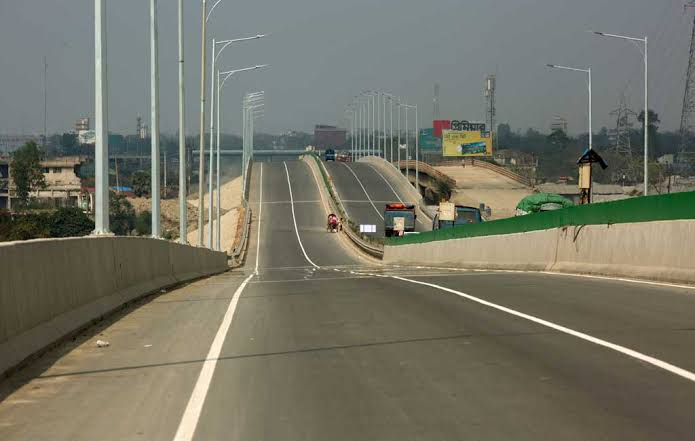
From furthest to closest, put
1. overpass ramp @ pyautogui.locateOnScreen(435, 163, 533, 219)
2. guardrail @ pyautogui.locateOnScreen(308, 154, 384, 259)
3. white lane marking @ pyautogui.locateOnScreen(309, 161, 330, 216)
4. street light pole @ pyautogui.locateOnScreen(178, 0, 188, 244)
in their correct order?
overpass ramp @ pyautogui.locateOnScreen(435, 163, 533, 219) < white lane marking @ pyautogui.locateOnScreen(309, 161, 330, 216) < guardrail @ pyautogui.locateOnScreen(308, 154, 384, 259) < street light pole @ pyautogui.locateOnScreen(178, 0, 188, 244)

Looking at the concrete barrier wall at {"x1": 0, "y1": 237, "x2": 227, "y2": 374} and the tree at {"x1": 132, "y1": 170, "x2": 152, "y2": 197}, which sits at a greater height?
the tree at {"x1": 132, "y1": 170, "x2": 152, "y2": 197}

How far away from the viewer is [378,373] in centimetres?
1039

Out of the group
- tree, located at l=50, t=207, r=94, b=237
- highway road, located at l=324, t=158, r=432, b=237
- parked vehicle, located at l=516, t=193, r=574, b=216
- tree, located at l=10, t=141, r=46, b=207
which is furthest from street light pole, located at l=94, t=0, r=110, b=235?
highway road, located at l=324, t=158, r=432, b=237

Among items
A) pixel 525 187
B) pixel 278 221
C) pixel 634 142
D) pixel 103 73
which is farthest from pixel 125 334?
pixel 634 142

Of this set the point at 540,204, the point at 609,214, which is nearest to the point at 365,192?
the point at 540,204

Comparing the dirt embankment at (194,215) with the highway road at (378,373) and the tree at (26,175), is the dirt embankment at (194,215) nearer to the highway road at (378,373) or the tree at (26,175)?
the tree at (26,175)

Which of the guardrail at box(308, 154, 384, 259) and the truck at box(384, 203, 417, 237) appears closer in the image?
the guardrail at box(308, 154, 384, 259)

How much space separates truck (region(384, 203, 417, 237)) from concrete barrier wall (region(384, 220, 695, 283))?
150 feet

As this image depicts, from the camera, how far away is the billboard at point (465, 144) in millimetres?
186625

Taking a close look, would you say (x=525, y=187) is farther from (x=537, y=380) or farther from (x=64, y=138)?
(x=537, y=380)

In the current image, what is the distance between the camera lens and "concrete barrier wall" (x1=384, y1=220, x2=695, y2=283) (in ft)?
69.6

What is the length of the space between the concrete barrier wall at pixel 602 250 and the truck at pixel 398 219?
45.8 meters

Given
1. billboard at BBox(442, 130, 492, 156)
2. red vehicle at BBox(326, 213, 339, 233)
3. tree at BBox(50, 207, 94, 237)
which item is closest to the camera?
tree at BBox(50, 207, 94, 237)

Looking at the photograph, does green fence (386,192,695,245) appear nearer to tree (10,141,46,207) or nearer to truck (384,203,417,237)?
truck (384,203,417,237)
